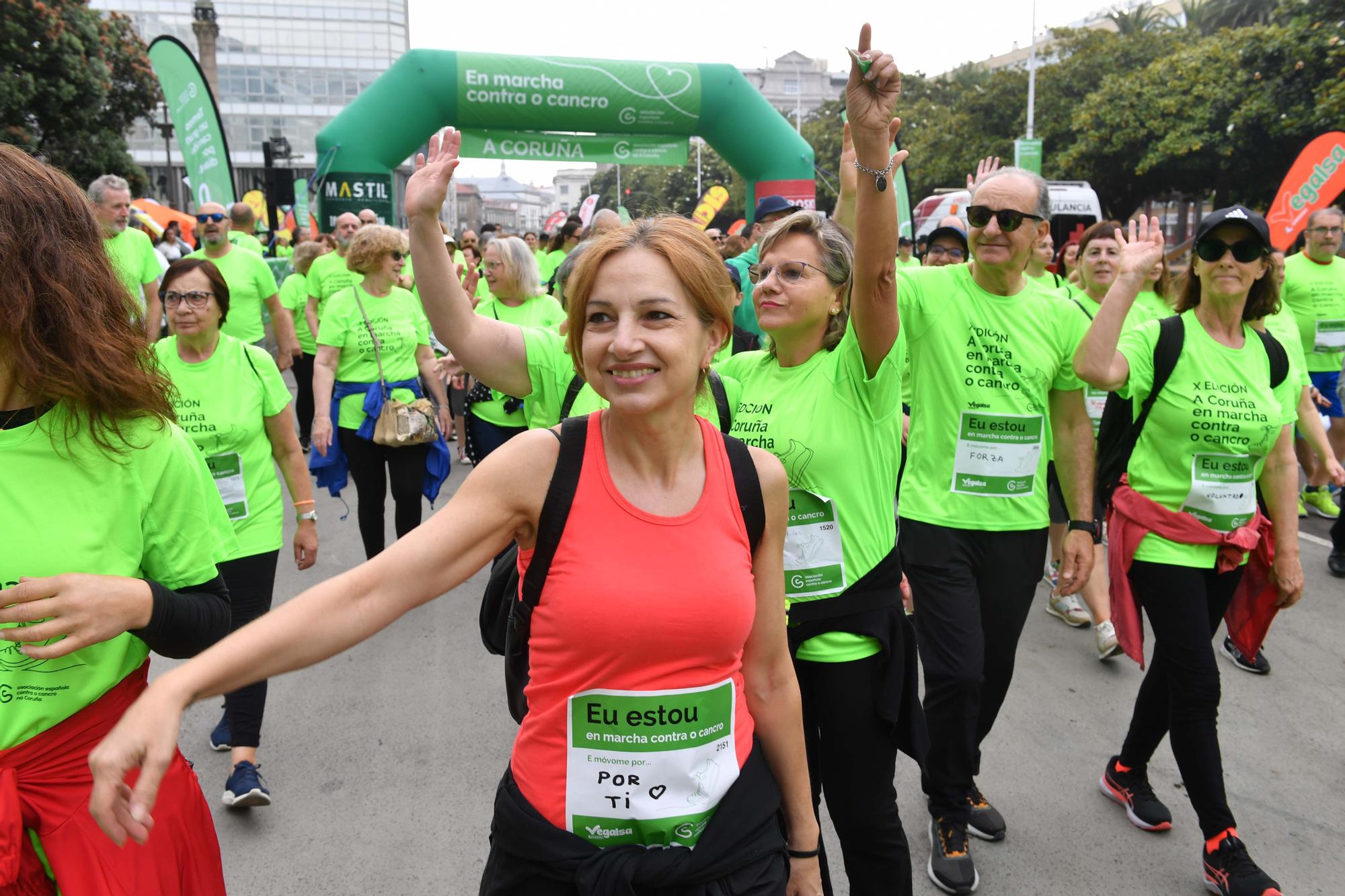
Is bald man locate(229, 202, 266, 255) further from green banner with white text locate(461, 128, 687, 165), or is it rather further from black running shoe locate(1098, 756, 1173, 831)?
A: black running shoe locate(1098, 756, 1173, 831)

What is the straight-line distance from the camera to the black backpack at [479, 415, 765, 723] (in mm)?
1671

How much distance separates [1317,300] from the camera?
25.5 ft

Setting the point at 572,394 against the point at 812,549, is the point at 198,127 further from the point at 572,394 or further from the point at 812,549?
the point at 812,549

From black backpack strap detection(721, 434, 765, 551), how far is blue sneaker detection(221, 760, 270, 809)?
8.72 feet

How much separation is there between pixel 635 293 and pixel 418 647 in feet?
13.4

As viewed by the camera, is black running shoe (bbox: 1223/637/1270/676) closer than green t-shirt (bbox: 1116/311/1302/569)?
No

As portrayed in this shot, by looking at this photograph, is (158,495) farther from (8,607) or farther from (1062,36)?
(1062,36)

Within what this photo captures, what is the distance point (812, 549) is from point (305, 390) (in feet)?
28.0

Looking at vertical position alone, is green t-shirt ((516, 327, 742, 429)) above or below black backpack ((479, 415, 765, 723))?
above

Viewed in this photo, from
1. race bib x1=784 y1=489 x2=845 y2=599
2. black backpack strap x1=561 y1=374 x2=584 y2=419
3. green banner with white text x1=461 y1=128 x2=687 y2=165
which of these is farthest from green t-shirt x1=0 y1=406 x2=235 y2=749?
green banner with white text x1=461 y1=128 x2=687 y2=165

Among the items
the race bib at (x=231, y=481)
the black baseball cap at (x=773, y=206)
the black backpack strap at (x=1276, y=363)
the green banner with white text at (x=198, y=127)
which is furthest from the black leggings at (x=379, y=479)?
the green banner with white text at (x=198, y=127)

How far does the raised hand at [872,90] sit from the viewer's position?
224cm

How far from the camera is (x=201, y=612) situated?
1.94m

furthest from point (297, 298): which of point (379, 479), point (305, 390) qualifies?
point (379, 479)
